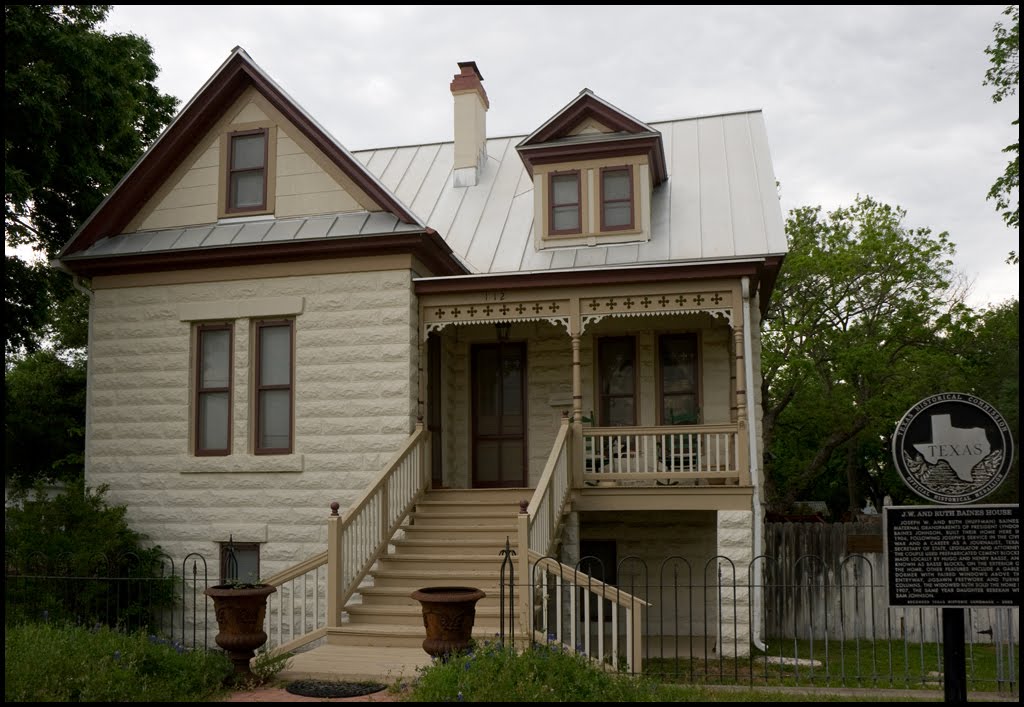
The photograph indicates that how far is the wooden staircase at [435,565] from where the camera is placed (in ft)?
38.8

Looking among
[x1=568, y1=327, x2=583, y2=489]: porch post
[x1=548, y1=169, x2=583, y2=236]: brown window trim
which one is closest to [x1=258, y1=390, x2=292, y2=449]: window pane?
[x1=568, y1=327, x2=583, y2=489]: porch post

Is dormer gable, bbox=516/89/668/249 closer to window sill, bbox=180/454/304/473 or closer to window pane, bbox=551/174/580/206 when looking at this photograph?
window pane, bbox=551/174/580/206

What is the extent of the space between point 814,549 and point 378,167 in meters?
11.5

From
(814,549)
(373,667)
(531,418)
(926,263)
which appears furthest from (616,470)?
(926,263)

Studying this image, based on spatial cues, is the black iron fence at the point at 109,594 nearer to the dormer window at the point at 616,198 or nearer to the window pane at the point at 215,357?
the window pane at the point at 215,357

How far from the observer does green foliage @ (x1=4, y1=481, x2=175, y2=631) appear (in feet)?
42.1

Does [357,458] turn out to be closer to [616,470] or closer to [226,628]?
[616,470]

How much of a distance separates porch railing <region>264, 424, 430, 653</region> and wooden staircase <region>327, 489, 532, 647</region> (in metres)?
0.21

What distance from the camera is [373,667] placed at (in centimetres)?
1049

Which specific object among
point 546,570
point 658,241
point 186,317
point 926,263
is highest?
point 926,263

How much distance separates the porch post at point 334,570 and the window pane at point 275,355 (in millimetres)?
3879

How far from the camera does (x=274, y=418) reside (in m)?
15.3

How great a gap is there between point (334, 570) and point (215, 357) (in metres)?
5.13

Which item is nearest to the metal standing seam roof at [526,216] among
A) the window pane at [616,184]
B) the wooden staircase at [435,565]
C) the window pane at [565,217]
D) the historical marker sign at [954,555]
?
the window pane at [565,217]
